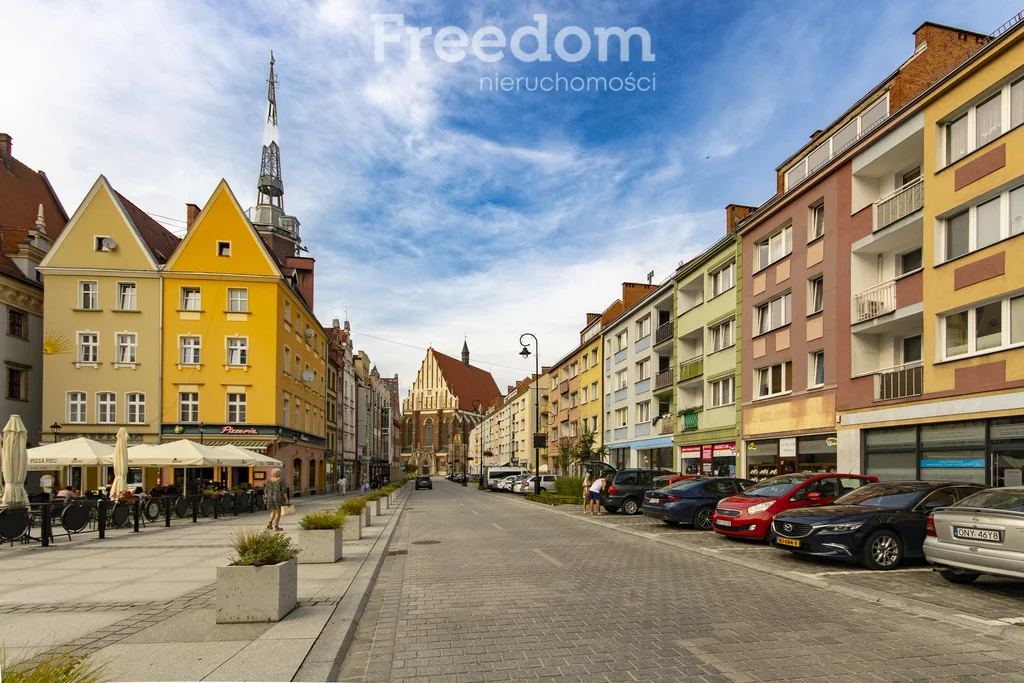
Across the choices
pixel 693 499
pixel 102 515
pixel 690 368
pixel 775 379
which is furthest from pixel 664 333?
pixel 102 515

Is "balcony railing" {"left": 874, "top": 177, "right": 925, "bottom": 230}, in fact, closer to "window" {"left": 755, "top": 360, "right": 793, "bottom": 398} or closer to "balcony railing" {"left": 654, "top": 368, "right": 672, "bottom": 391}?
"window" {"left": 755, "top": 360, "right": 793, "bottom": 398}

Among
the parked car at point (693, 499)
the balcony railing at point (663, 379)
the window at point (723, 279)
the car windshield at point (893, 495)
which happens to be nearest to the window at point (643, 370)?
the balcony railing at point (663, 379)

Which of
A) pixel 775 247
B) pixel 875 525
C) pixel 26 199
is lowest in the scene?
pixel 875 525

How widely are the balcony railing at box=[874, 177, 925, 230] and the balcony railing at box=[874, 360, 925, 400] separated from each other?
407cm

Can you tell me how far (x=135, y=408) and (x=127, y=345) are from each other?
319 centimetres

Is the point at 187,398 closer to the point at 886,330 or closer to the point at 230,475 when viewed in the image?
the point at 230,475

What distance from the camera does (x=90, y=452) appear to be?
69.1ft

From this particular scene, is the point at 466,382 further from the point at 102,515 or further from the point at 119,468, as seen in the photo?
the point at 102,515

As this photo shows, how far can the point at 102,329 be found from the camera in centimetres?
3506

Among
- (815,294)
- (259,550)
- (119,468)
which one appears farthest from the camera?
(815,294)

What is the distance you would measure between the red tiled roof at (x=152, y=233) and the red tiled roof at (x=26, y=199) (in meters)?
4.77

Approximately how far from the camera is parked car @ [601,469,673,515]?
24.2 metres

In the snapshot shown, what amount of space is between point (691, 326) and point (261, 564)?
2928 cm

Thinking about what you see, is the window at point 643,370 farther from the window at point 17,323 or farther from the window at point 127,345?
the window at point 17,323
